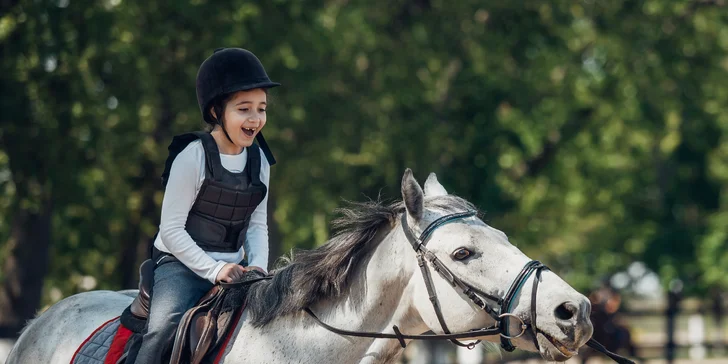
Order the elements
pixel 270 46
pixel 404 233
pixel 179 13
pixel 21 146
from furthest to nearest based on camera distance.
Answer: pixel 270 46, pixel 179 13, pixel 21 146, pixel 404 233

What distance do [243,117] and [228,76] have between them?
0.67ft

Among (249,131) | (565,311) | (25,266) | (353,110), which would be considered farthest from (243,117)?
(353,110)

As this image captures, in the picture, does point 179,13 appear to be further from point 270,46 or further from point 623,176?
point 623,176

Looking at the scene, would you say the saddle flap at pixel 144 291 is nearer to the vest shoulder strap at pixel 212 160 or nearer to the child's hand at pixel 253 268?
the child's hand at pixel 253 268

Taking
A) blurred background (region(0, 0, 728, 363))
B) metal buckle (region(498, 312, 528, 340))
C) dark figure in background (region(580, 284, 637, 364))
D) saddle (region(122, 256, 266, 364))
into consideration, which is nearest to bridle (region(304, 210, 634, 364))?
metal buckle (region(498, 312, 528, 340))

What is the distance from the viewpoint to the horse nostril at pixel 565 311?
12.9 feet

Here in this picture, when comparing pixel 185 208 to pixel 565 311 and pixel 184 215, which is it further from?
pixel 565 311

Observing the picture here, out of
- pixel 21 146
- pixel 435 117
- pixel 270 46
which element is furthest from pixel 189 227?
pixel 435 117

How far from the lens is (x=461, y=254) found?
419cm

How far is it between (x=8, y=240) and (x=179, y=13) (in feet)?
15.9

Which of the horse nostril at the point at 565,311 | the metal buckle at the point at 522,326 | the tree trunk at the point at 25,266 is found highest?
the horse nostril at the point at 565,311

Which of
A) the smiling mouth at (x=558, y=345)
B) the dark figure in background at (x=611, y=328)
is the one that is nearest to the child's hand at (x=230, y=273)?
the smiling mouth at (x=558, y=345)

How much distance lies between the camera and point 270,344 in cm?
445

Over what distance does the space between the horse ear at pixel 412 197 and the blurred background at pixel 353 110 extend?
673 cm
